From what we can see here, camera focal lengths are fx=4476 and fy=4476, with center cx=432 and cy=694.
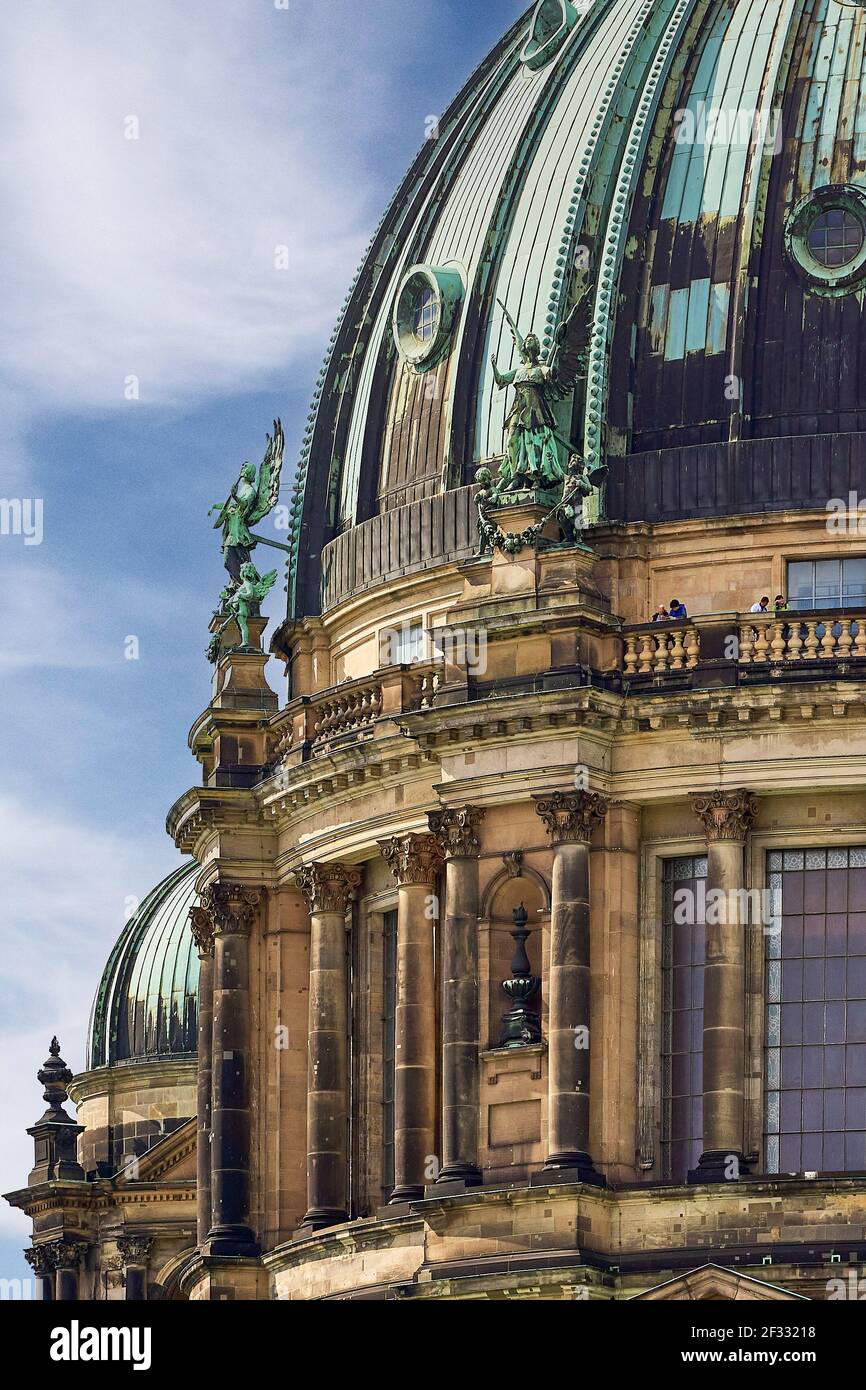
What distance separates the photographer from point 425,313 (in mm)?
65562

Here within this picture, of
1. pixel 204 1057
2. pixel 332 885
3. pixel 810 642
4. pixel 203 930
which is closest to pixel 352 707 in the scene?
pixel 332 885

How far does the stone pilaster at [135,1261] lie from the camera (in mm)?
79750

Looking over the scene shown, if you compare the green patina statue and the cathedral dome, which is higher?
the cathedral dome

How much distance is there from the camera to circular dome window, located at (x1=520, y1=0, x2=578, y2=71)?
66.6 m

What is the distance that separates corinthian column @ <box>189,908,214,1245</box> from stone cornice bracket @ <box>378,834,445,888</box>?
558cm

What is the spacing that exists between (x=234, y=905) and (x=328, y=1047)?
3222 mm

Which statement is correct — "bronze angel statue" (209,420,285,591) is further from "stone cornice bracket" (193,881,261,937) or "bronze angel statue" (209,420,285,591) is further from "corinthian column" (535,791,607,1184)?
"corinthian column" (535,791,607,1184)

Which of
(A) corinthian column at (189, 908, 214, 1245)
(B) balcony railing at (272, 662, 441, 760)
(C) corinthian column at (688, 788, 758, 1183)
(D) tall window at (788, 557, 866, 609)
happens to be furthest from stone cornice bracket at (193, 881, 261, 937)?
(D) tall window at (788, 557, 866, 609)

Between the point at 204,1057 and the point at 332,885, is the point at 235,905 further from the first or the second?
the point at 204,1057

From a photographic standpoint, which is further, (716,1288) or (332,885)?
(332,885)

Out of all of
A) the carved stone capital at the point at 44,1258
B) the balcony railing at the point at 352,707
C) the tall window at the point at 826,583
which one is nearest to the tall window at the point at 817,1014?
the tall window at the point at 826,583

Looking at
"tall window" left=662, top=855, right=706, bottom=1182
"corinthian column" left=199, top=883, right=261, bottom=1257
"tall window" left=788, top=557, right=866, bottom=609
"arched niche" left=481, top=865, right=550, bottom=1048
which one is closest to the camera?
"tall window" left=662, top=855, right=706, bottom=1182
